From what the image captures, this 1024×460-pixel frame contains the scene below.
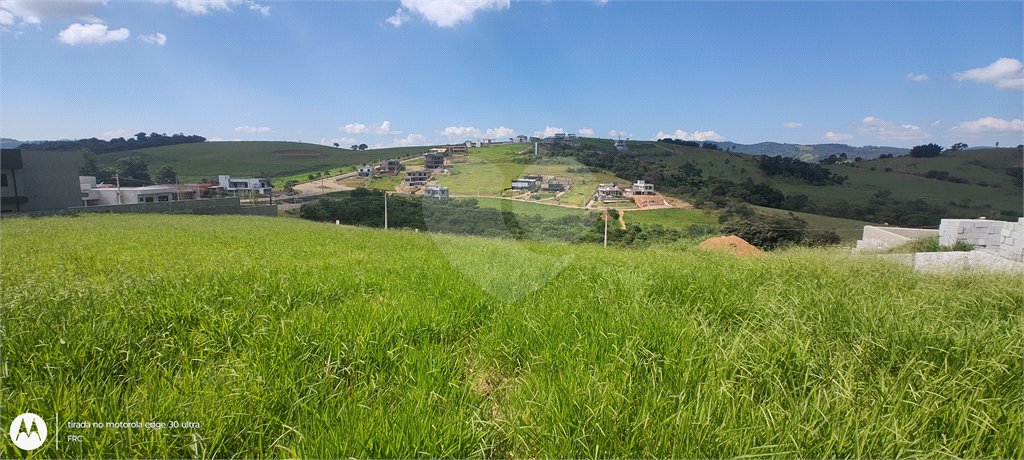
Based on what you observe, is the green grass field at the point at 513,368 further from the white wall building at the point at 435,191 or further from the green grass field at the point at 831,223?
the green grass field at the point at 831,223

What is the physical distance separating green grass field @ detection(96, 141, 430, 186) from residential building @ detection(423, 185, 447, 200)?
5893 centimetres

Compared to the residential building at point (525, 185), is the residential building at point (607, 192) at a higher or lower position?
lower

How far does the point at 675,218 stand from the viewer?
3419 centimetres

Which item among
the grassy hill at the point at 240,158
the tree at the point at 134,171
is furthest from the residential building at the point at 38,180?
the grassy hill at the point at 240,158

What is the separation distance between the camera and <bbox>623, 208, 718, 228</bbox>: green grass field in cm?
2770

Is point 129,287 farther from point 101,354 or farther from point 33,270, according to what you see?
point 33,270

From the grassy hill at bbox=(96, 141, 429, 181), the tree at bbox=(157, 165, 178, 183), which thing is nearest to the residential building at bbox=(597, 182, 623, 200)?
the grassy hill at bbox=(96, 141, 429, 181)

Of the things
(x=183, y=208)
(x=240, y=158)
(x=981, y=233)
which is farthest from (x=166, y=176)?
(x=981, y=233)

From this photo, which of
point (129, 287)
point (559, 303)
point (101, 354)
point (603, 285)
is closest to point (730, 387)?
point (559, 303)

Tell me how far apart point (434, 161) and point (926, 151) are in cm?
9072

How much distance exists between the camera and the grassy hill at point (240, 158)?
230 ft

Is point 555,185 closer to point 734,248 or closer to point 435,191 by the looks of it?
point 435,191

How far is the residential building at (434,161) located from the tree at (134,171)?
2690 inches

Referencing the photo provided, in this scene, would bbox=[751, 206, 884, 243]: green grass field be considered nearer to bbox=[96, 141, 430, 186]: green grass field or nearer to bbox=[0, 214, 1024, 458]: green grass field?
bbox=[0, 214, 1024, 458]: green grass field
